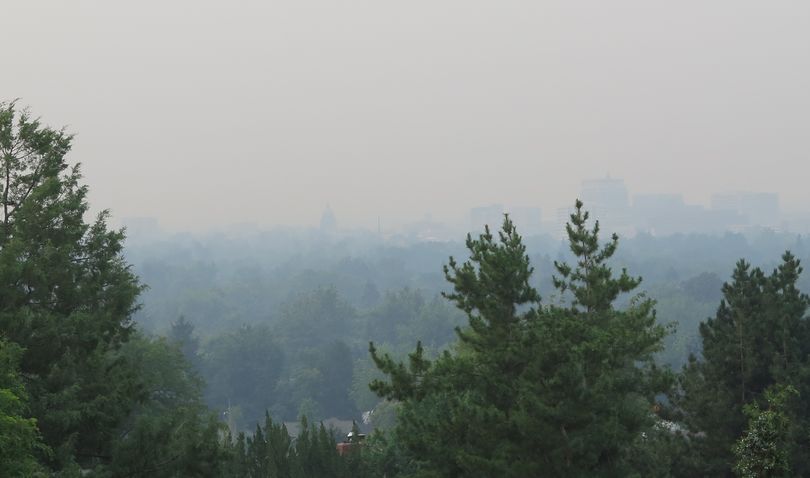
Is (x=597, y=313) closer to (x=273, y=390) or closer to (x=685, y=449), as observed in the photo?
(x=685, y=449)

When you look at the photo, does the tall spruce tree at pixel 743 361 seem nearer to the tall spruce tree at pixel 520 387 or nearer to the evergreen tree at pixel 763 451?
the tall spruce tree at pixel 520 387

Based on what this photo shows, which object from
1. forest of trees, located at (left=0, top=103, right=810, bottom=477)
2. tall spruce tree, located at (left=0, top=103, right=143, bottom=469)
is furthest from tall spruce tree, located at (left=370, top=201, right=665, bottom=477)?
tall spruce tree, located at (left=0, top=103, right=143, bottom=469)

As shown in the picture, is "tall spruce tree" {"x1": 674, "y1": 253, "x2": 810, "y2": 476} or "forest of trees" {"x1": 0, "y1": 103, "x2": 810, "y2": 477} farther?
"tall spruce tree" {"x1": 674, "y1": 253, "x2": 810, "y2": 476}

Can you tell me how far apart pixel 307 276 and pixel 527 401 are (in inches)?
5952

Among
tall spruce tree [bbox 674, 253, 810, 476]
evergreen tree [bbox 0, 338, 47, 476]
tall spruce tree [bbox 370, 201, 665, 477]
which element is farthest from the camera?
tall spruce tree [bbox 674, 253, 810, 476]

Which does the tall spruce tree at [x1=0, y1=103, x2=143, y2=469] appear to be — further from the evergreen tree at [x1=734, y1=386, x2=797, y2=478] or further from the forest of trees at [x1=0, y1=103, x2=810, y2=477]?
the evergreen tree at [x1=734, y1=386, x2=797, y2=478]

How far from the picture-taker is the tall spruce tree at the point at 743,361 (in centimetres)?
2242

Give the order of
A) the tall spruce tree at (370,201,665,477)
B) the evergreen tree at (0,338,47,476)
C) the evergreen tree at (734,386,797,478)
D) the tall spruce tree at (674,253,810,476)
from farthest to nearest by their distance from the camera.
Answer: the tall spruce tree at (674,253,810,476), the evergreen tree at (734,386,797,478), the tall spruce tree at (370,201,665,477), the evergreen tree at (0,338,47,476)

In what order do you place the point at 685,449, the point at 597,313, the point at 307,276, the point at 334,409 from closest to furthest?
the point at 597,313 < the point at 685,449 < the point at 334,409 < the point at 307,276

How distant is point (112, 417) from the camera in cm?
1675

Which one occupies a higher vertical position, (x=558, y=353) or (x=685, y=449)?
(x=558, y=353)

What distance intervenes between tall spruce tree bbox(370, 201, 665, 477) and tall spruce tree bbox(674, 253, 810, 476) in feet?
10.8

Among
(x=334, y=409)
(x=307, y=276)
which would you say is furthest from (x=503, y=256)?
(x=307, y=276)

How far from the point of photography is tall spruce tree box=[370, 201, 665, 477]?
15.8 m
